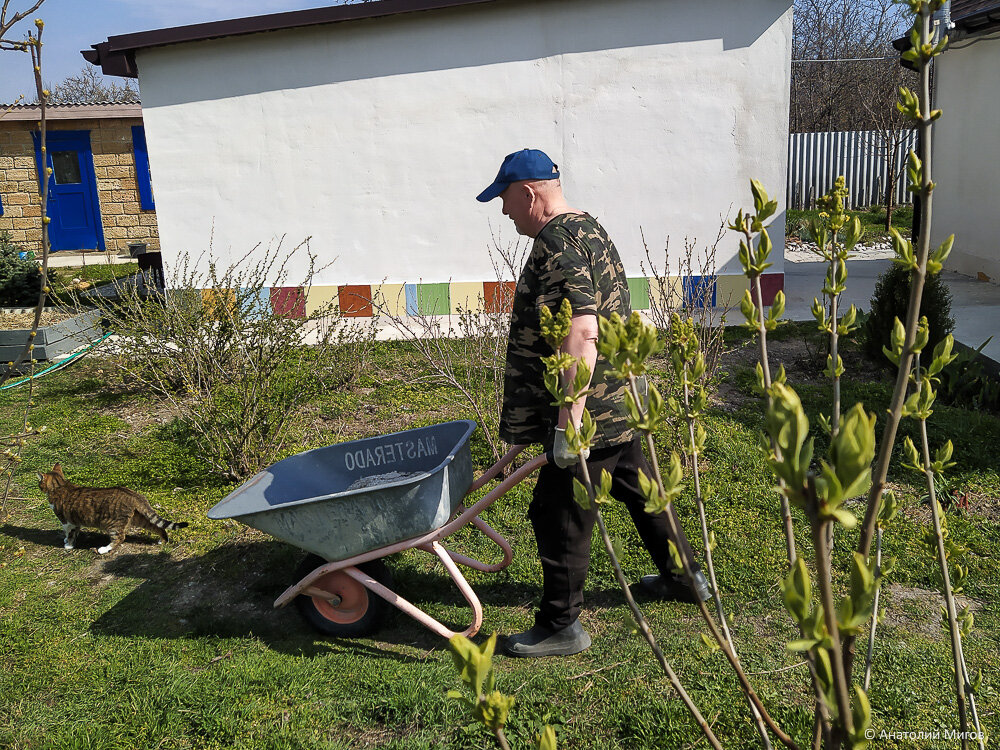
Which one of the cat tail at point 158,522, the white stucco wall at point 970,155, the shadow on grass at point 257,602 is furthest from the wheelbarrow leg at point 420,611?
the white stucco wall at point 970,155

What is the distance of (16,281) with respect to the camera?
9.51m

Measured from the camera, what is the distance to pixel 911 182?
1332 millimetres

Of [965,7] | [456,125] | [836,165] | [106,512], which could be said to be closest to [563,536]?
[106,512]

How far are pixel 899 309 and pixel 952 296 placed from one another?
133 inches

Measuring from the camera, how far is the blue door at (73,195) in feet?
51.3

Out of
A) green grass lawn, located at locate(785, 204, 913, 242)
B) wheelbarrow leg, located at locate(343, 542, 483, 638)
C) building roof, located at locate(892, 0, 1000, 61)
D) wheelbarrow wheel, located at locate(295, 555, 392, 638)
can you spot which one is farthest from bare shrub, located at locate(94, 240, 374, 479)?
green grass lawn, located at locate(785, 204, 913, 242)

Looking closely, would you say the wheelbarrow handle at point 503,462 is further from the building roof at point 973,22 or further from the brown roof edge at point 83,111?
the brown roof edge at point 83,111

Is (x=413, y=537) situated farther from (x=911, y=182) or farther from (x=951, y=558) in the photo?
(x=911, y=182)

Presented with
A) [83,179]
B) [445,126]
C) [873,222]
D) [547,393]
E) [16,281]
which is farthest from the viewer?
[83,179]

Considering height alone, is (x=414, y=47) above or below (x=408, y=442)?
above

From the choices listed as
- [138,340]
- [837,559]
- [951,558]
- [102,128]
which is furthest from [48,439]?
[102,128]

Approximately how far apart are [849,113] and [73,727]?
2399 cm

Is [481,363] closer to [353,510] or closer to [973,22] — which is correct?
[353,510]

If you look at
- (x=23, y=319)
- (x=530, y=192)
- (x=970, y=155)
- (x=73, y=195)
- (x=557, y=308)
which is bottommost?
(x=23, y=319)
